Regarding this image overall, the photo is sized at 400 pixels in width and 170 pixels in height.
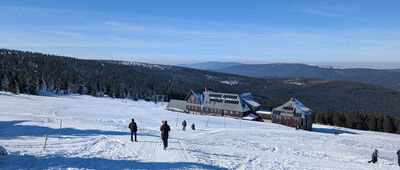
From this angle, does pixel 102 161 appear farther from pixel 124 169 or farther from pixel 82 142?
pixel 82 142

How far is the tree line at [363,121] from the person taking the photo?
235 feet

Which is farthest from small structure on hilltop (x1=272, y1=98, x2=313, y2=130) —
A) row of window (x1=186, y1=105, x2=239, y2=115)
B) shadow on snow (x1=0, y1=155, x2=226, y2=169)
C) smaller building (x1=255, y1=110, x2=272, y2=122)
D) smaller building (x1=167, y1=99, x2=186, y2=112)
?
shadow on snow (x1=0, y1=155, x2=226, y2=169)

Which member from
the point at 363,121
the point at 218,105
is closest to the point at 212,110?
the point at 218,105

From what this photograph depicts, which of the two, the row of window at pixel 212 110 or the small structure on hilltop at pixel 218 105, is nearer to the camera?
the small structure on hilltop at pixel 218 105

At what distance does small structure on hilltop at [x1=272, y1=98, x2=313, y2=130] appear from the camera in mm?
60078

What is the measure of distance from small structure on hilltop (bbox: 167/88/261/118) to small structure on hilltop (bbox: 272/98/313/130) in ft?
29.2

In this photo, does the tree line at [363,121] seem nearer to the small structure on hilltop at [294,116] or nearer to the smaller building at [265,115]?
the small structure on hilltop at [294,116]

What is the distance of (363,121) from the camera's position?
250ft

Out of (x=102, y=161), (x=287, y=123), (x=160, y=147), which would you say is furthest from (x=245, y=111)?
(x=102, y=161)

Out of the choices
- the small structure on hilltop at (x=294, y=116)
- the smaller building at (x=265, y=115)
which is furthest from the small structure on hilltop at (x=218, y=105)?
the small structure on hilltop at (x=294, y=116)

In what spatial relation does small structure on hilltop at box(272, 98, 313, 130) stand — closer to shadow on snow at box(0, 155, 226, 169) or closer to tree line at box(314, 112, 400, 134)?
tree line at box(314, 112, 400, 134)

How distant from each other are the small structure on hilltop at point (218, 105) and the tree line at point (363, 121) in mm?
24047

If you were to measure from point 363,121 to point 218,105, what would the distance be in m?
48.5

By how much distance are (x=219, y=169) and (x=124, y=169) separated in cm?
464
